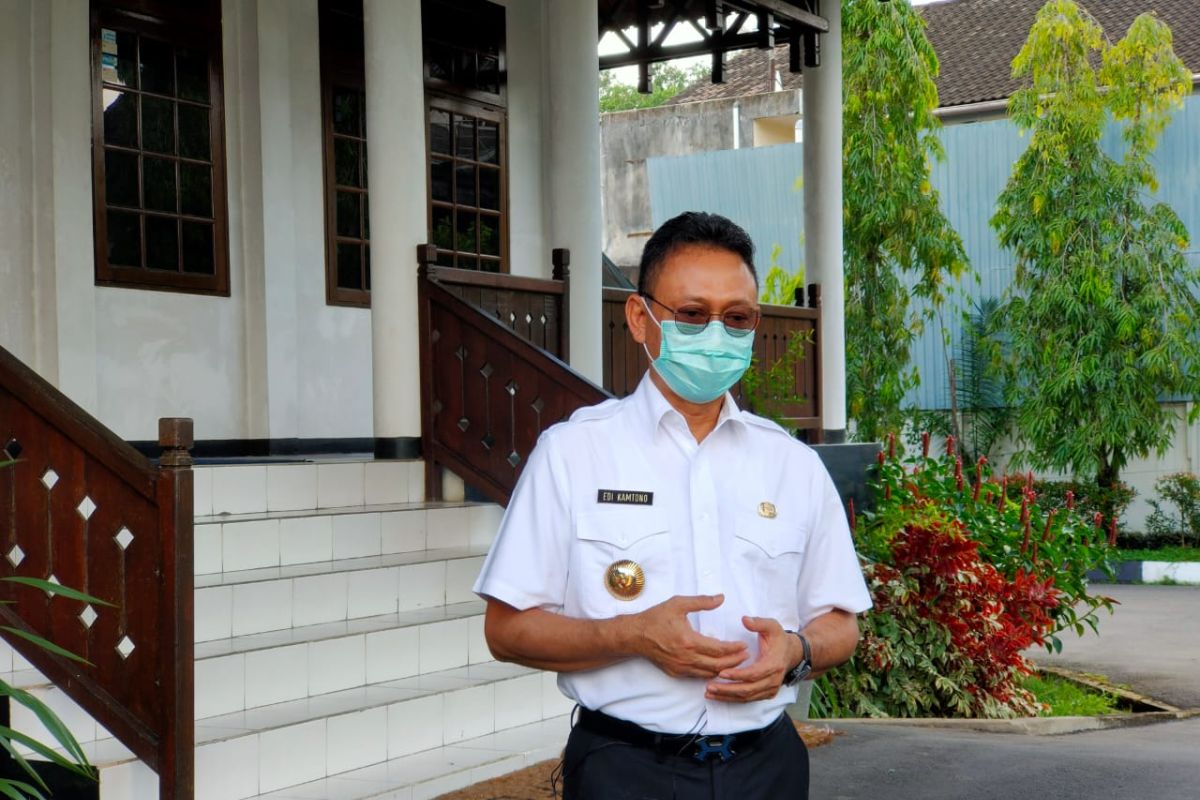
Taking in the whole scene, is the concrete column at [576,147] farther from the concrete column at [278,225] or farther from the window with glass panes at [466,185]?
the concrete column at [278,225]

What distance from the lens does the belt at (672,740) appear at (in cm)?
278

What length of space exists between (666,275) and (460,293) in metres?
5.72

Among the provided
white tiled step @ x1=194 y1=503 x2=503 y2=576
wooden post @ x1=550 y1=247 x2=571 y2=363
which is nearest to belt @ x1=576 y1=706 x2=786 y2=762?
white tiled step @ x1=194 y1=503 x2=503 y2=576

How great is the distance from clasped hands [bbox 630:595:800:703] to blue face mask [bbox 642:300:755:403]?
1.31 ft

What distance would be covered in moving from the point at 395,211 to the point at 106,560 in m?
3.53

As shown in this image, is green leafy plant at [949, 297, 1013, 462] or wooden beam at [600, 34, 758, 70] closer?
wooden beam at [600, 34, 758, 70]

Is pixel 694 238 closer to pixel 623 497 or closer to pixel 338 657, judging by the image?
pixel 623 497

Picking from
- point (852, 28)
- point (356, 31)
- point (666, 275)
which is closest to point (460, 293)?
point (356, 31)

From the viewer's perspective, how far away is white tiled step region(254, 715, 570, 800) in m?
5.71

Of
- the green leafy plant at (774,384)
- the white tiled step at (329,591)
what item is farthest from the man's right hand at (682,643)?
the green leafy plant at (774,384)

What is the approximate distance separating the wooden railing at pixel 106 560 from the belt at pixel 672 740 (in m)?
2.65

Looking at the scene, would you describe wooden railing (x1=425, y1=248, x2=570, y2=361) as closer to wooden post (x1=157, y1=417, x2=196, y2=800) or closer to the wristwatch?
wooden post (x1=157, y1=417, x2=196, y2=800)

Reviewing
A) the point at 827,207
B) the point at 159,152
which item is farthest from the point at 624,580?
the point at 827,207

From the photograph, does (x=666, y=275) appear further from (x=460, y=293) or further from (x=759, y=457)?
(x=460, y=293)
